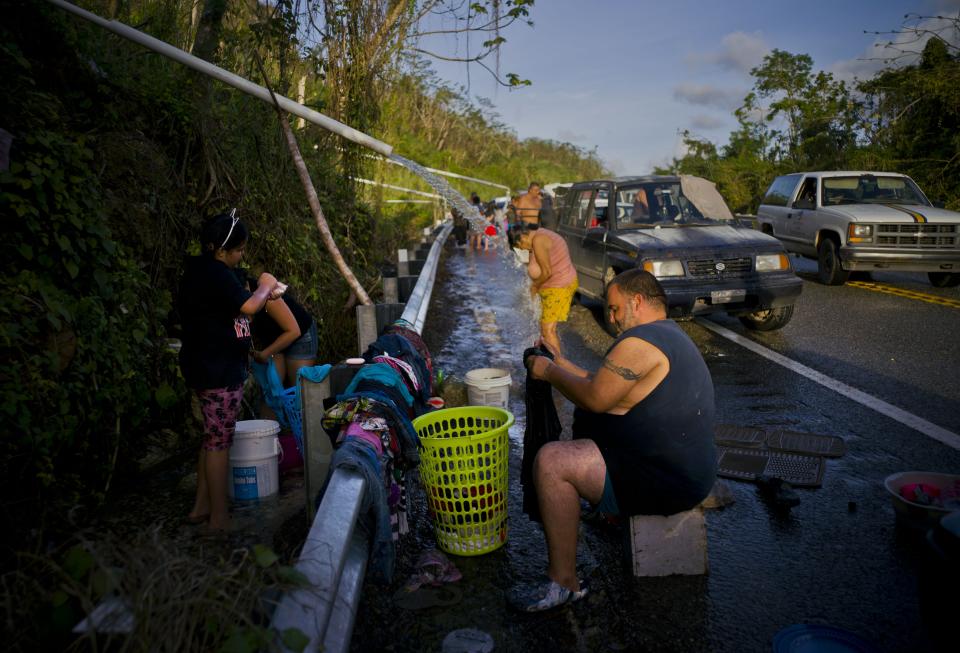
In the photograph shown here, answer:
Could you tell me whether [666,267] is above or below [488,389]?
above

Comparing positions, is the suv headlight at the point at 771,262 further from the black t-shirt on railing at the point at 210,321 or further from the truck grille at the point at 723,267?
the black t-shirt on railing at the point at 210,321

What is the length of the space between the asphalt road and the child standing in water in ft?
4.09

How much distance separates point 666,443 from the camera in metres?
3.49

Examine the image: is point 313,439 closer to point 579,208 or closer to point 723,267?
point 723,267

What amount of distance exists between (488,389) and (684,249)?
428 centimetres

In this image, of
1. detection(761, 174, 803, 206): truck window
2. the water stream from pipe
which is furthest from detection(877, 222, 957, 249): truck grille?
the water stream from pipe

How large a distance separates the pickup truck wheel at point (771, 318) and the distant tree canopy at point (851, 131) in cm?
1347

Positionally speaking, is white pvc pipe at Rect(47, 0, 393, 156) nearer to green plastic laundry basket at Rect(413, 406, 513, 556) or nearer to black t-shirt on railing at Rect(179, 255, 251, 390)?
black t-shirt on railing at Rect(179, 255, 251, 390)

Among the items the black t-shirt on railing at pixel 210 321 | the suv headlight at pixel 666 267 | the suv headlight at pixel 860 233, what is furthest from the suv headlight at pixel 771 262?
the black t-shirt on railing at pixel 210 321

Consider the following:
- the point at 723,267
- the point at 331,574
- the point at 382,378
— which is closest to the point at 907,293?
the point at 723,267

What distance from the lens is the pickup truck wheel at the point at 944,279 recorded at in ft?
43.1

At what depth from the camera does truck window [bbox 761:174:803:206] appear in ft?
51.2

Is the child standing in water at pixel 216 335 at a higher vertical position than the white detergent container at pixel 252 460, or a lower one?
higher

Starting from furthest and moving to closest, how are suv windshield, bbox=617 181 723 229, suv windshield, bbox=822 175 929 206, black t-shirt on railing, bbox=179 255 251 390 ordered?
suv windshield, bbox=822 175 929 206 → suv windshield, bbox=617 181 723 229 → black t-shirt on railing, bbox=179 255 251 390
